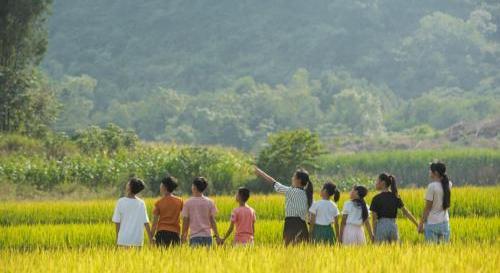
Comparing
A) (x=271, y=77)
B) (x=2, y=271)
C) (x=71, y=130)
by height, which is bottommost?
(x=2, y=271)

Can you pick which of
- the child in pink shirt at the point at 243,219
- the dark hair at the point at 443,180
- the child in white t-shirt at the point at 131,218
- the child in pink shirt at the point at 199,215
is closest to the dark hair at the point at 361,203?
the dark hair at the point at 443,180

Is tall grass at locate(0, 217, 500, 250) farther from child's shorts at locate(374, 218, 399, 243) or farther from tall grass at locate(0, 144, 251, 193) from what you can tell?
tall grass at locate(0, 144, 251, 193)

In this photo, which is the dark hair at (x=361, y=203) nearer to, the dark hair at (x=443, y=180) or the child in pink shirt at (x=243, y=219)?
the dark hair at (x=443, y=180)

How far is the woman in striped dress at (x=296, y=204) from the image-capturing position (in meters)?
12.6

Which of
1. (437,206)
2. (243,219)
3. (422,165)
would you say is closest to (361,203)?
(437,206)

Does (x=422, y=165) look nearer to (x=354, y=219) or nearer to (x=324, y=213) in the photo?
(x=354, y=219)

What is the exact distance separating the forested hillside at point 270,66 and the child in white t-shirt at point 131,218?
228 feet

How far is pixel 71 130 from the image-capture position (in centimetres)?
A: 7988

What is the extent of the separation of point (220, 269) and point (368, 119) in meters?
74.9

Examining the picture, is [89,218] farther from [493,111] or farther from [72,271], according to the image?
[493,111]

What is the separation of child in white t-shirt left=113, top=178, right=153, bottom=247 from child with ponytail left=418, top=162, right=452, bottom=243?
315 centimetres

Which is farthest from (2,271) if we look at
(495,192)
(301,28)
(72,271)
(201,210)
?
(301,28)

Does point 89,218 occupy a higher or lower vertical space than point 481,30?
lower

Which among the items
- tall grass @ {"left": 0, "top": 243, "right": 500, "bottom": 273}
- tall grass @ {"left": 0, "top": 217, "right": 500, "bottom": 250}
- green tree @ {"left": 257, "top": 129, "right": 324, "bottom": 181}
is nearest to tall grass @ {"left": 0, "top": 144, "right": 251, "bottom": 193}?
green tree @ {"left": 257, "top": 129, "right": 324, "bottom": 181}
